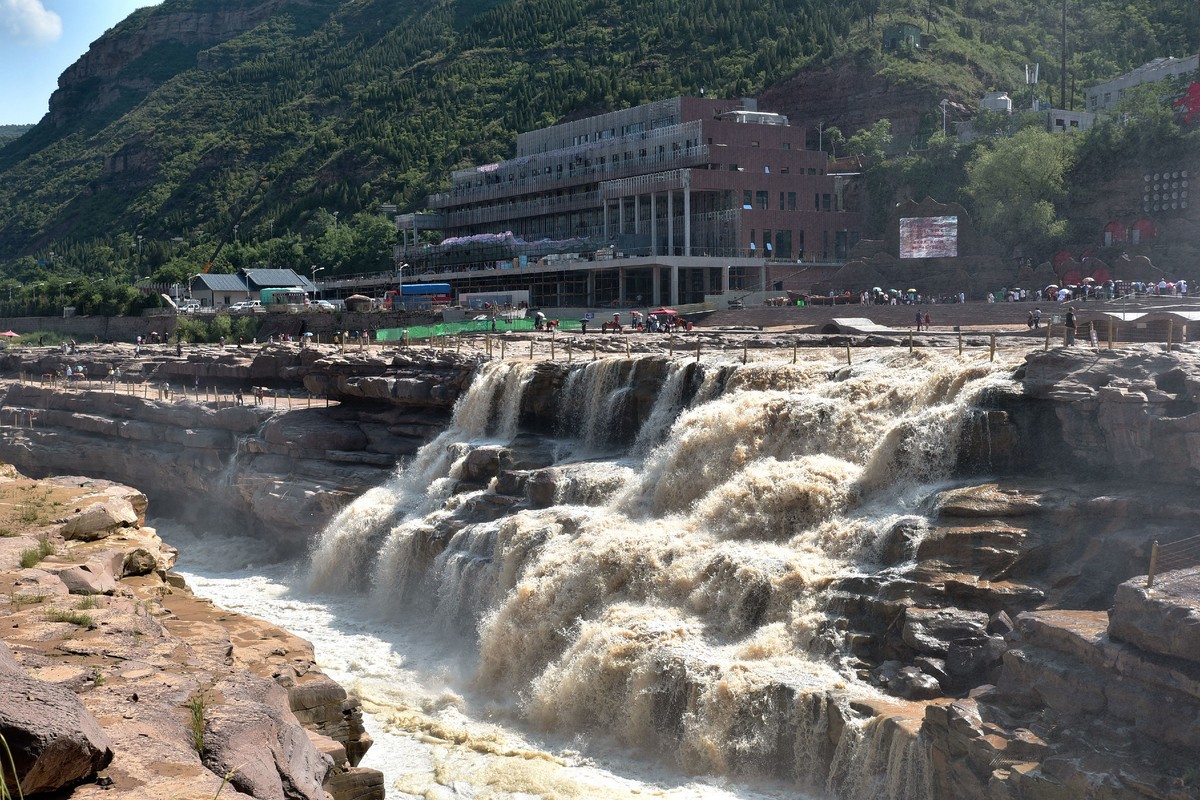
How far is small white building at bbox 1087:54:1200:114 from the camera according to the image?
314ft

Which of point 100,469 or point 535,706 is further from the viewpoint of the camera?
point 100,469

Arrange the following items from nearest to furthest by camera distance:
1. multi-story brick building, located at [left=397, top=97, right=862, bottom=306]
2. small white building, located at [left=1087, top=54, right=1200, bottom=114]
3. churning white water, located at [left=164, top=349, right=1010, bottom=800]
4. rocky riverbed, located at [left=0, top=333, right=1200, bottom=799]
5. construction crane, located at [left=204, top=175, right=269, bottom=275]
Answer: rocky riverbed, located at [left=0, top=333, right=1200, bottom=799] → churning white water, located at [left=164, top=349, right=1010, bottom=800] → multi-story brick building, located at [left=397, top=97, right=862, bottom=306] → small white building, located at [left=1087, top=54, right=1200, bottom=114] → construction crane, located at [left=204, top=175, right=269, bottom=275]

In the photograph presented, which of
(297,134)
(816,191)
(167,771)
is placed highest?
(297,134)

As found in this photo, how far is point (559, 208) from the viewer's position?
3937 inches

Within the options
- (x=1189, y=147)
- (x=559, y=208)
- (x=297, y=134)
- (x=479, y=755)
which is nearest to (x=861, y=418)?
(x=479, y=755)

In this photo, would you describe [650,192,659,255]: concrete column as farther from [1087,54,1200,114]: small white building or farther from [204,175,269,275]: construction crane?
[204,175,269,275]: construction crane

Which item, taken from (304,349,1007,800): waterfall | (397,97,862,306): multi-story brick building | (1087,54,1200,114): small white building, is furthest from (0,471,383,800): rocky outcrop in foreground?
(1087,54,1200,114): small white building

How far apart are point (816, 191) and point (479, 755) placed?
68559mm

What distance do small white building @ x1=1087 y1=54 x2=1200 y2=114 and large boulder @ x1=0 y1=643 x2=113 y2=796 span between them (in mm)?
99297

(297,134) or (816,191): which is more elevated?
(297,134)

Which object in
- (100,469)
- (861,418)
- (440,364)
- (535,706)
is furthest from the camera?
(100,469)

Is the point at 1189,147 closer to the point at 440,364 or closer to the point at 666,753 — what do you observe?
the point at 440,364

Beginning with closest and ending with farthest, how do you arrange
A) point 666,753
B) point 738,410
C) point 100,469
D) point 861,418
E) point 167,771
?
point 167,771 < point 666,753 < point 861,418 < point 738,410 < point 100,469

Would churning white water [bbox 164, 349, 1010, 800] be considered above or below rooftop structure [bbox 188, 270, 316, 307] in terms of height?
below
